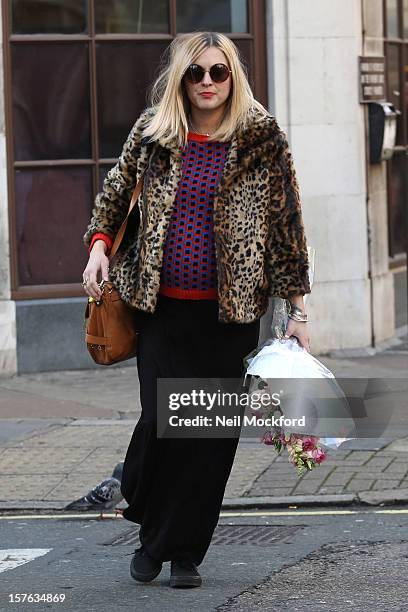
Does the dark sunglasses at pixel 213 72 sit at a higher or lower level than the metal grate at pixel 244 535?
higher

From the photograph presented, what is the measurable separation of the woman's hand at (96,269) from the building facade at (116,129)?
6.24m

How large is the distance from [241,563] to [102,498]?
1321mm

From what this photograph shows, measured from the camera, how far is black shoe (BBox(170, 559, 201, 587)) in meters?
5.57

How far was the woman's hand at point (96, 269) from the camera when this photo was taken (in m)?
5.42

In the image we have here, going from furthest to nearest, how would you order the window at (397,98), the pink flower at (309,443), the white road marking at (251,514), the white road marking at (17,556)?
1. the window at (397,98)
2. the white road marking at (251,514)
3. the white road marking at (17,556)
4. the pink flower at (309,443)

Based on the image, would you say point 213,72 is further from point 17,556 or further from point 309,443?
point 17,556

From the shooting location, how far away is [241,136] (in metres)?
5.42

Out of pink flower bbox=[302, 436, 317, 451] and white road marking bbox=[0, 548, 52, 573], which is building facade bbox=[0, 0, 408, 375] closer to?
white road marking bbox=[0, 548, 52, 573]

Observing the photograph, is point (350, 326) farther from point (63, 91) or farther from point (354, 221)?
point (63, 91)

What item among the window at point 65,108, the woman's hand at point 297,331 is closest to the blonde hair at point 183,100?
the woman's hand at point 297,331

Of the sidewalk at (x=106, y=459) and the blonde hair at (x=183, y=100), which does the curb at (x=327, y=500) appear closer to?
the sidewalk at (x=106, y=459)

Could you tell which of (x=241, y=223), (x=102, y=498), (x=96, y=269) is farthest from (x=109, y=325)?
(x=102, y=498)

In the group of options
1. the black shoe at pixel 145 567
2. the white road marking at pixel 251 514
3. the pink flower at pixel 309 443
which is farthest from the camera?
the white road marking at pixel 251 514

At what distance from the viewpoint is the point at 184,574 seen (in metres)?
5.57
